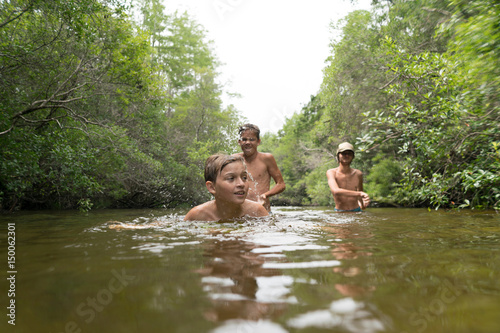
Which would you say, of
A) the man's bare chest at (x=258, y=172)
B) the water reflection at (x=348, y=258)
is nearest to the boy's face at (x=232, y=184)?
the water reflection at (x=348, y=258)

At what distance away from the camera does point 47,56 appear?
8.30 meters

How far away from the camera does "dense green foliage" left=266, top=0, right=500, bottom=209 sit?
4207 mm

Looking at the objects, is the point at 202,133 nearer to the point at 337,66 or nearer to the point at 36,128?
the point at 337,66

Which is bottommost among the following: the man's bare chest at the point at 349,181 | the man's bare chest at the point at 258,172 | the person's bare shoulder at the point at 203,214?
the person's bare shoulder at the point at 203,214

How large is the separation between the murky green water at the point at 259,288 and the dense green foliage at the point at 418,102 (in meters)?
3.05

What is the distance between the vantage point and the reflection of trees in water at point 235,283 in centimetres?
108

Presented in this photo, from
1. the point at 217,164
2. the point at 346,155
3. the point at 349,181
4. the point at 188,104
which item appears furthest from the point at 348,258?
the point at 188,104

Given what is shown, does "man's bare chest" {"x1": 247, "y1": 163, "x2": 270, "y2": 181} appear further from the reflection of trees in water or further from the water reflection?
the reflection of trees in water

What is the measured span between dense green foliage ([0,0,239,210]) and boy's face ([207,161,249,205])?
5.40m

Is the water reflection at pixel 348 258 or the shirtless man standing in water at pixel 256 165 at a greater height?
the shirtless man standing in water at pixel 256 165

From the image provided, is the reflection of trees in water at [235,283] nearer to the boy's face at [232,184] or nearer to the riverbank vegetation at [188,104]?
the boy's face at [232,184]

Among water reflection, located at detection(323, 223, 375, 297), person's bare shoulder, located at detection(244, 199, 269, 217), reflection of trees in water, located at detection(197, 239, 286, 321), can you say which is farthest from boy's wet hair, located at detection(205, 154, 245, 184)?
reflection of trees in water, located at detection(197, 239, 286, 321)

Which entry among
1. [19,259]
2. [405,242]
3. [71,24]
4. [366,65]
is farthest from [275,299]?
[366,65]

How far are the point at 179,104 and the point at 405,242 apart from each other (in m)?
24.9
